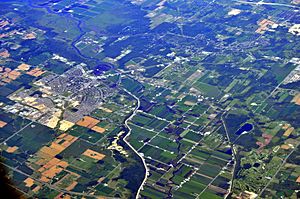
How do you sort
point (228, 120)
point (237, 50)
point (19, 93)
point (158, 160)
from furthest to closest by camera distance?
1. point (237, 50)
2. point (19, 93)
3. point (228, 120)
4. point (158, 160)

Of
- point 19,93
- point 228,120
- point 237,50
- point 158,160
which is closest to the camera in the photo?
point 158,160

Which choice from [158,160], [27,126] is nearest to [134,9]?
[27,126]

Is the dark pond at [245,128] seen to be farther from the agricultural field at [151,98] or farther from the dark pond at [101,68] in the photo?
the dark pond at [101,68]

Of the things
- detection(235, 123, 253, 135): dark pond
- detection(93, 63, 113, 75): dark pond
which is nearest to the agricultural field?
detection(235, 123, 253, 135): dark pond

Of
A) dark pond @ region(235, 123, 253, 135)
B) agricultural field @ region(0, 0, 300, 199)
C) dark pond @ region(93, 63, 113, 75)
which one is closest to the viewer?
agricultural field @ region(0, 0, 300, 199)

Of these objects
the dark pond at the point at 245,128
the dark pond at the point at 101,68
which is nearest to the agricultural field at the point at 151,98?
the dark pond at the point at 245,128

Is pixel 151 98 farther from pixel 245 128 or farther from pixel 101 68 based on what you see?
pixel 245 128

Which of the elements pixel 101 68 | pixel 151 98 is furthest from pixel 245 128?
pixel 101 68

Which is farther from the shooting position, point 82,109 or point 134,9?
point 134,9

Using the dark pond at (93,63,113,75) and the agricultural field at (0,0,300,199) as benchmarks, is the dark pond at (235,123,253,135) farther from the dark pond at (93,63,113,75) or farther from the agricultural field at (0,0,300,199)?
the dark pond at (93,63,113,75)

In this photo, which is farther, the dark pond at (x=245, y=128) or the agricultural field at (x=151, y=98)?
the dark pond at (x=245, y=128)

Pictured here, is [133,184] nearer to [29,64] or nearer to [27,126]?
[27,126]
